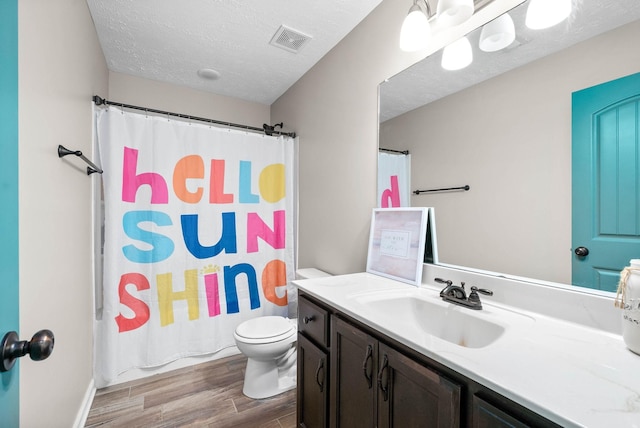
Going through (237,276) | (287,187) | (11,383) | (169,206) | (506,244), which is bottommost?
(237,276)

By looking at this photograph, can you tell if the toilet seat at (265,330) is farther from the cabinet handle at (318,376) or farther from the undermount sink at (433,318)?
the undermount sink at (433,318)

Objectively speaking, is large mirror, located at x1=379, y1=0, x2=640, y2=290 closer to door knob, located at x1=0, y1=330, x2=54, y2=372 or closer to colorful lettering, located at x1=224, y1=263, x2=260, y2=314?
door knob, located at x1=0, y1=330, x2=54, y2=372

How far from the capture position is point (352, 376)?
3.57ft

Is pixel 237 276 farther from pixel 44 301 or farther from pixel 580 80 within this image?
pixel 580 80

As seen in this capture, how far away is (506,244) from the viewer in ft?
3.70

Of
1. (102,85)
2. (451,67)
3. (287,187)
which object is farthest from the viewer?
(287,187)

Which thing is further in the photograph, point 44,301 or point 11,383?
point 44,301

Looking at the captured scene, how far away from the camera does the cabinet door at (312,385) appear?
1255 mm

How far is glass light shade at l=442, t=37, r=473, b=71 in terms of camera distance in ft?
4.11

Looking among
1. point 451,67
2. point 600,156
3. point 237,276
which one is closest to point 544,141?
point 600,156

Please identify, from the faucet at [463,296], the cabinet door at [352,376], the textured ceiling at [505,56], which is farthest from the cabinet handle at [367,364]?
the textured ceiling at [505,56]

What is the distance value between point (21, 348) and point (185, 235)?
1.68m

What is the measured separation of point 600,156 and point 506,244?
16.2 inches

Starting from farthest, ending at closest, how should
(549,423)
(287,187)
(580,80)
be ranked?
(287,187) < (580,80) < (549,423)
